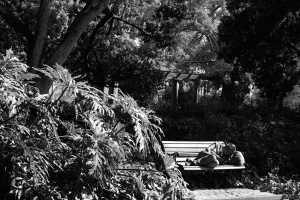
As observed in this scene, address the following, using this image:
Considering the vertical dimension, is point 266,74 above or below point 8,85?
above

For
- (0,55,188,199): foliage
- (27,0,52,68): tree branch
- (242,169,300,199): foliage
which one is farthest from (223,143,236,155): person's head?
(27,0,52,68): tree branch

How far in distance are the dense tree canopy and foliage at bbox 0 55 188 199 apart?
11353 millimetres

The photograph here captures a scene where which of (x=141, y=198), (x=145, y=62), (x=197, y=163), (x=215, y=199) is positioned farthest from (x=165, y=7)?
(x=141, y=198)

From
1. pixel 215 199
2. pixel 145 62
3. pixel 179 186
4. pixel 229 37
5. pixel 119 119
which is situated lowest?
pixel 215 199

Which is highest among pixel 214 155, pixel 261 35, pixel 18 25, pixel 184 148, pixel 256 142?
pixel 261 35

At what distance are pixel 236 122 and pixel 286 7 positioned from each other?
4.38 m

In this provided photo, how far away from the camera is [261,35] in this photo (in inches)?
629

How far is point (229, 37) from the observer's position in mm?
16781

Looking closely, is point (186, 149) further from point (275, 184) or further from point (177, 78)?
point (177, 78)

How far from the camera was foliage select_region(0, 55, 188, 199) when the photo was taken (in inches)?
173

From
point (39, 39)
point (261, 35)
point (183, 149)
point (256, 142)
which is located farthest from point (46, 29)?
point (261, 35)

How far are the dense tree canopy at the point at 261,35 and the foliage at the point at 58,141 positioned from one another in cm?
1135

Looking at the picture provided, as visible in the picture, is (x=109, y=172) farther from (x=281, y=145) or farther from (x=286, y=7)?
(x=286, y=7)

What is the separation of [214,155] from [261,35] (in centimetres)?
845
